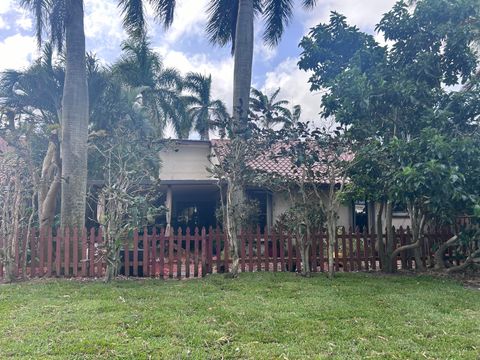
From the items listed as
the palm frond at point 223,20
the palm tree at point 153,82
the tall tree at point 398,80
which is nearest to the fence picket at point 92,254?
the tall tree at point 398,80

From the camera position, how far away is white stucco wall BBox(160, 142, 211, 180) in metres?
15.5

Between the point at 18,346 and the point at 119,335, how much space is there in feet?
3.08

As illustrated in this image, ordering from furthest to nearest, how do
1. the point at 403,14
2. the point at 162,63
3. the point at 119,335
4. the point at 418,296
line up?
1. the point at 162,63
2. the point at 403,14
3. the point at 418,296
4. the point at 119,335

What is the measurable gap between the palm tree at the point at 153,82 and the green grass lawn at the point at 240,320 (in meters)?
13.2

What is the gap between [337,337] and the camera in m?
3.82

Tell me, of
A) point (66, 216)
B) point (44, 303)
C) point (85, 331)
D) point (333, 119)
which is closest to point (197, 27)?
point (333, 119)

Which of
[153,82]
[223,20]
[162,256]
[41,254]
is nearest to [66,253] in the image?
[41,254]

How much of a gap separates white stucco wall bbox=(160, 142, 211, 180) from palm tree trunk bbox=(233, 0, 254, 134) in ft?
21.7

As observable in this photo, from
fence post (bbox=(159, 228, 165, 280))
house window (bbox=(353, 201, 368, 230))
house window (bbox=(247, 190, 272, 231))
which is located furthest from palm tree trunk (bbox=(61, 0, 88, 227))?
house window (bbox=(353, 201, 368, 230))

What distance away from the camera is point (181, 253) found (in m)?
7.77

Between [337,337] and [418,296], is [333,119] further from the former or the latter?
[337,337]

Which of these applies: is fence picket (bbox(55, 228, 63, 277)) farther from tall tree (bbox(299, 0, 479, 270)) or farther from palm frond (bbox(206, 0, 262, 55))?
palm frond (bbox(206, 0, 262, 55))

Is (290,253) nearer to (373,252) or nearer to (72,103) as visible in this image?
(373,252)

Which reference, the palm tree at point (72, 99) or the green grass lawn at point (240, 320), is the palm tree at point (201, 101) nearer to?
the palm tree at point (72, 99)
